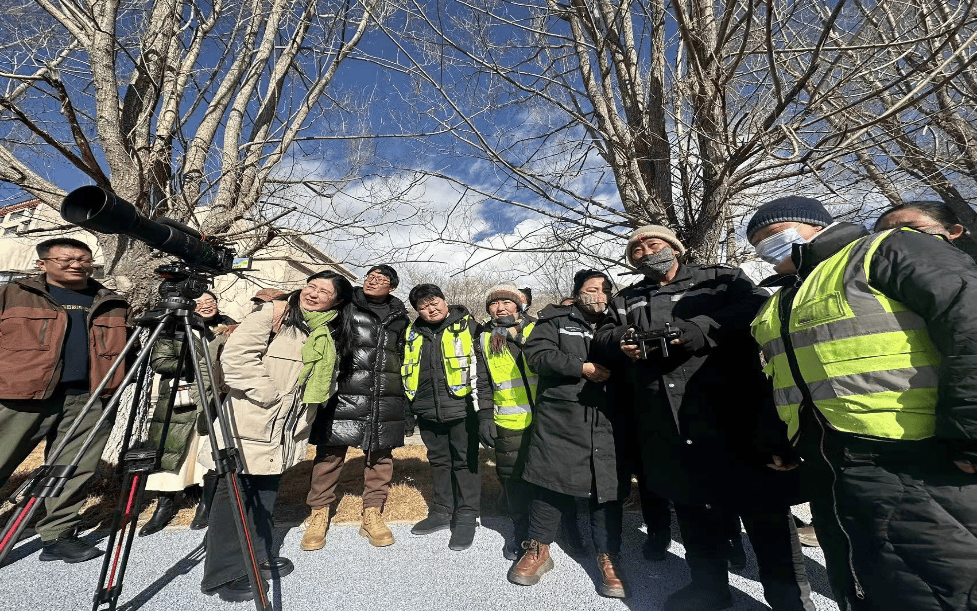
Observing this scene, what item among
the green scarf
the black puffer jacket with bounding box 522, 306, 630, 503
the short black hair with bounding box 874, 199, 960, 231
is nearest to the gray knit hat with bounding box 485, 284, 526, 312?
the black puffer jacket with bounding box 522, 306, 630, 503

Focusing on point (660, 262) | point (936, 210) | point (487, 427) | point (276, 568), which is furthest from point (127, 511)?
point (936, 210)

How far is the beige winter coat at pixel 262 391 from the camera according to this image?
8.11ft

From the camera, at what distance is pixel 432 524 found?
3287mm

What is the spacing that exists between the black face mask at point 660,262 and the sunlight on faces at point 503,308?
115cm

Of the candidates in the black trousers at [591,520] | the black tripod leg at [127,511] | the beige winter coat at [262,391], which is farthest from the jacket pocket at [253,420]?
the black trousers at [591,520]

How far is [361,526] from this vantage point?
10.7ft

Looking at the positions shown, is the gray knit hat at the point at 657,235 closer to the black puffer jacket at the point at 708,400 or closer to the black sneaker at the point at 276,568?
the black puffer jacket at the point at 708,400

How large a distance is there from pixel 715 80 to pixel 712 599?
280 cm

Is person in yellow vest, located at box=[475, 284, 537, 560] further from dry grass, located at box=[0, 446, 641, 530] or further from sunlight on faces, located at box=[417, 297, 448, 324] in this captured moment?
dry grass, located at box=[0, 446, 641, 530]

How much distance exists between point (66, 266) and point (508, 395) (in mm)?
3287

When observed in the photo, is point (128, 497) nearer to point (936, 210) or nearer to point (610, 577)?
point (610, 577)

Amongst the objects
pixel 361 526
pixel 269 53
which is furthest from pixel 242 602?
pixel 269 53

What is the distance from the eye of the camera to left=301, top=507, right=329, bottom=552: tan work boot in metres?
2.95

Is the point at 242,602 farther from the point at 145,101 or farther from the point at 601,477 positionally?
the point at 145,101
